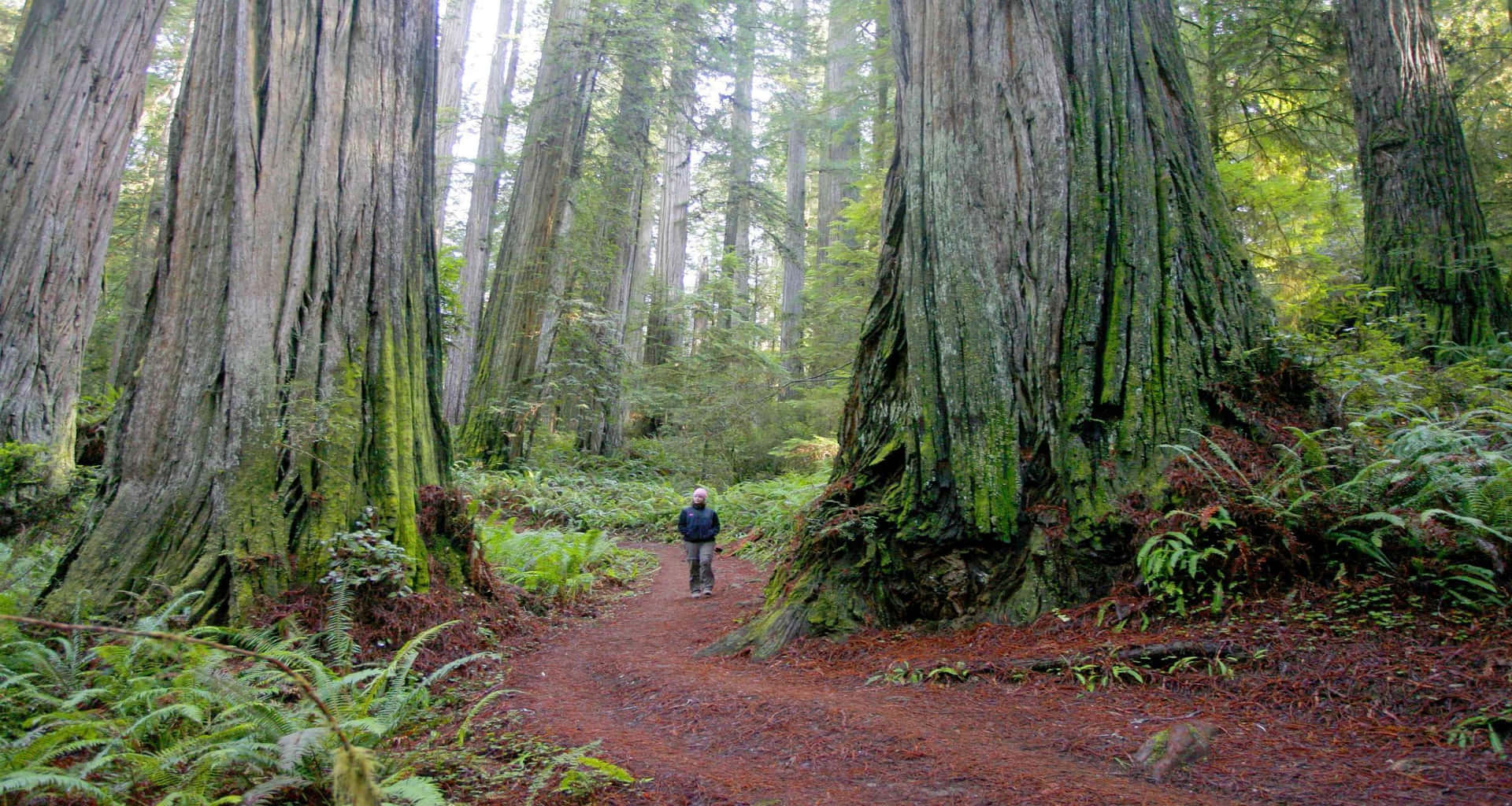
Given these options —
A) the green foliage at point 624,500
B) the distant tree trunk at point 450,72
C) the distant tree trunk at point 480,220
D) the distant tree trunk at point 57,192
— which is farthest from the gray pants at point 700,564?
the distant tree trunk at point 450,72

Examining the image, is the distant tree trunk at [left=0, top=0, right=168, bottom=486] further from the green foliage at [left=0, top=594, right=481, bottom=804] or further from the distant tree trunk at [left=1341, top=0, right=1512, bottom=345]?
the distant tree trunk at [left=1341, top=0, right=1512, bottom=345]

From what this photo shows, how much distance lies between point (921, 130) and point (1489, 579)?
12.4 feet

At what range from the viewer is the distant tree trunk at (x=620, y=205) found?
14.2 metres

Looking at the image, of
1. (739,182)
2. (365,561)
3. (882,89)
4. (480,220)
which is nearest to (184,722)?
(365,561)

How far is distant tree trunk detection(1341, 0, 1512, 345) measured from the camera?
741cm

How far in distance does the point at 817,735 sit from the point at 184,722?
245 centimetres

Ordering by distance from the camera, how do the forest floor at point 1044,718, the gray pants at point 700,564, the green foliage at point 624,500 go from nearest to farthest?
the forest floor at point 1044,718, the gray pants at point 700,564, the green foliage at point 624,500

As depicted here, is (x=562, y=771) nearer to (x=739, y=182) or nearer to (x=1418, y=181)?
(x=1418, y=181)

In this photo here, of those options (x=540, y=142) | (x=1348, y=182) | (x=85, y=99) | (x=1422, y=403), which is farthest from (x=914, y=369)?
(x=1348, y=182)

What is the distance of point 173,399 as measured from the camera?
4.26 metres

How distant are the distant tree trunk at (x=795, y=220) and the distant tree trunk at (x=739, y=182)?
3.70 ft

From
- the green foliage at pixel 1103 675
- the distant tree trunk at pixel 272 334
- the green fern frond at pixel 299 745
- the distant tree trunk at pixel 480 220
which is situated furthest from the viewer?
the distant tree trunk at pixel 480 220

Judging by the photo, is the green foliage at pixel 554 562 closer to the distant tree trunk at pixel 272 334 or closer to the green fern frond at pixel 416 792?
the distant tree trunk at pixel 272 334

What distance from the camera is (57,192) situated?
6957 mm
